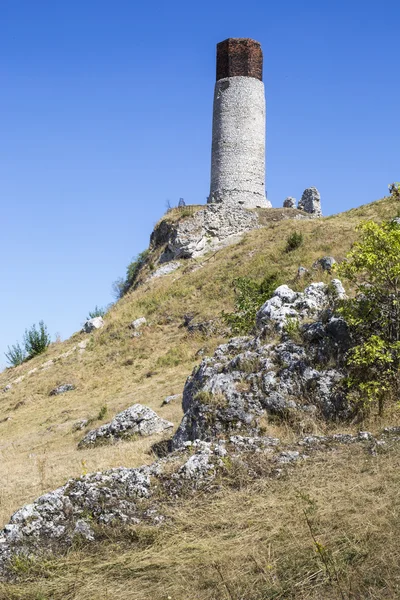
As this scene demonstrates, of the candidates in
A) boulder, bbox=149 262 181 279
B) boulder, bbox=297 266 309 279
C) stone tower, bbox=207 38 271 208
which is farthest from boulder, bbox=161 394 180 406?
stone tower, bbox=207 38 271 208

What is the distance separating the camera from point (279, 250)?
3186cm

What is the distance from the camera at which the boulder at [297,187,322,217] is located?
149ft

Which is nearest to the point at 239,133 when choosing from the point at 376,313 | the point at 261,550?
the point at 376,313

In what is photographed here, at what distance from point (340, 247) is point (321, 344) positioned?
771 inches

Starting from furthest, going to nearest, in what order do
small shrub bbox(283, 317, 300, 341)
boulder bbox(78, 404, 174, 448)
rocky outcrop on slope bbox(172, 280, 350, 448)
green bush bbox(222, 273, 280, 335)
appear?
green bush bbox(222, 273, 280, 335), boulder bbox(78, 404, 174, 448), small shrub bbox(283, 317, 300, 341), rocky outcrop on slope bbox(172, 280, 350, 448)

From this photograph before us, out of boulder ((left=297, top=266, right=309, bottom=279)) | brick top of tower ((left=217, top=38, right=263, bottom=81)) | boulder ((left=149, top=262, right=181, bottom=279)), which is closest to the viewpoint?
boulder ((left=297, top=266, right=309, bottom=279))

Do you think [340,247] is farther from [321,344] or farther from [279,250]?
[321,344]

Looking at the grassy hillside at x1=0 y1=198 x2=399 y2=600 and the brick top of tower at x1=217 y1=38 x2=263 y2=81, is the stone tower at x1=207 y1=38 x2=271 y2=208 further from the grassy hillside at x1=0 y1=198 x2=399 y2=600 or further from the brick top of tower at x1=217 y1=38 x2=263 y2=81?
the grassy hillside at x1=0 y1=198 x2=399 y2=600

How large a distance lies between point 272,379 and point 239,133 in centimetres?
3257

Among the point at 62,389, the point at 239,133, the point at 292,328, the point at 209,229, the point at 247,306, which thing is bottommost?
the point at 62,389

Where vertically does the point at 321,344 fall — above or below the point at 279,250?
below

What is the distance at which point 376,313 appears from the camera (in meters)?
10.3

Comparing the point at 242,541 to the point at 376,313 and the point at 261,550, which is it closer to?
the point at 261,550

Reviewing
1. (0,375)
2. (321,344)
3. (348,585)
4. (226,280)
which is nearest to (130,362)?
(226,280)
